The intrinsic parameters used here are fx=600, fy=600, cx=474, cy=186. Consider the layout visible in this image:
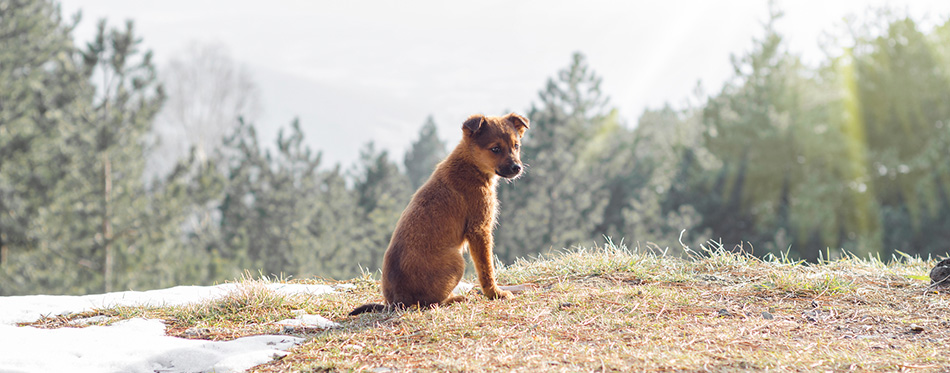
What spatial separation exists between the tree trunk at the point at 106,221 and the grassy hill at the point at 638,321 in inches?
595

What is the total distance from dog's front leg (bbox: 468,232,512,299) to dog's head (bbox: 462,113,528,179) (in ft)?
1.71

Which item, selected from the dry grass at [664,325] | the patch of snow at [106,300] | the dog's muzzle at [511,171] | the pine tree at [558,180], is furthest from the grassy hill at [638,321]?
the pine tree at [558,180]

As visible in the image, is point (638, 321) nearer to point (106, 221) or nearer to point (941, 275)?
point (941, 275)

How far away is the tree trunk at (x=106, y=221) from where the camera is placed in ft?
58.1

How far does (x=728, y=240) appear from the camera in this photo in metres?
26.0

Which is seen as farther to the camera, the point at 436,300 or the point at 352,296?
the point at 352,296

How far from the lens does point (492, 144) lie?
A: 4.72 metres

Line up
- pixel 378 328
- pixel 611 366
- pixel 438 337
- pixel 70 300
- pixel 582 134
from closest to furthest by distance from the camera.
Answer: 1. pixel 611 366
2. pixel 438 337
3. pixel 378 328
4. pixel 70 300
5. pixel 582 134

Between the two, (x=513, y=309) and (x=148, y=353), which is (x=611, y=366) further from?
(x=148, y=353)

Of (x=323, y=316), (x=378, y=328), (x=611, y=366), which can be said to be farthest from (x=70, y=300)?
(x=611, y=366)

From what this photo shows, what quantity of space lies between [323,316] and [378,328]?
0.82 m

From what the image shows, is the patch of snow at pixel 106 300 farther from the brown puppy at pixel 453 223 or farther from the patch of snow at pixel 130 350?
the brown puppy at pixel 453 223

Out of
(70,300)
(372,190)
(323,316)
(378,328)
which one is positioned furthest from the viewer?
(372,190)

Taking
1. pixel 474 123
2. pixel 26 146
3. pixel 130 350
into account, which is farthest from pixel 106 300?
pixel 26 146
